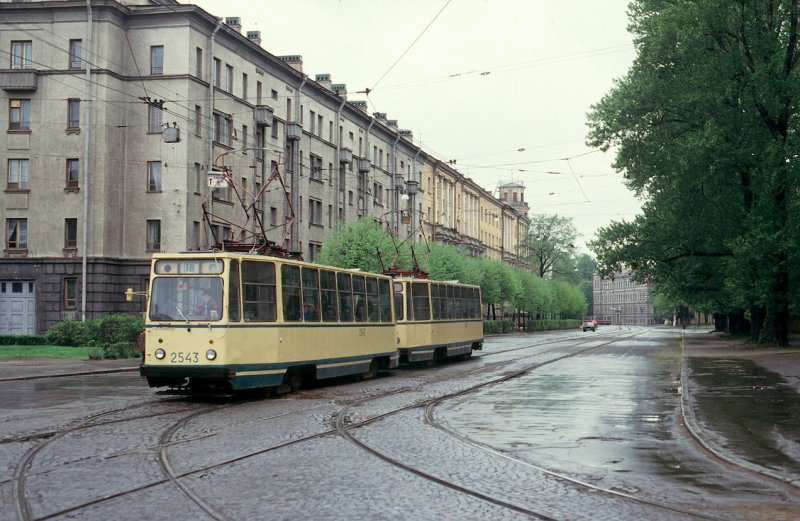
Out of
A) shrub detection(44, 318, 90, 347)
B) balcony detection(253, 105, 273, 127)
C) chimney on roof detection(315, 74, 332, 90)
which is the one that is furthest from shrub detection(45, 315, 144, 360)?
chimney on roof detection(315, 74, 332, 90)

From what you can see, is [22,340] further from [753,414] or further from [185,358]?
[753,414]

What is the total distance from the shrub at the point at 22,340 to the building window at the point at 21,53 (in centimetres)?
1368

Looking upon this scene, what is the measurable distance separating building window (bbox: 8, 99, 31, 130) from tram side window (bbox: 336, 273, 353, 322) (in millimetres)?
28218

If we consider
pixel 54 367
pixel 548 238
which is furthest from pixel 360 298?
pixel 548 238

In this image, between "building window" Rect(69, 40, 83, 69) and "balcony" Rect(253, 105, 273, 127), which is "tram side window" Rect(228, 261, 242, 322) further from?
"balcony" Rect(253, 105, 273, 127)

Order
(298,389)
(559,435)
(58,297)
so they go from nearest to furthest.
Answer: (559,435)
(298,389)
(58,297)

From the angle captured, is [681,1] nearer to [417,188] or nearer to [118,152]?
[118,152]

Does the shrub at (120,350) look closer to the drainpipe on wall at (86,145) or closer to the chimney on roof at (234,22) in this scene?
the drainpipe on wall at (86,145)

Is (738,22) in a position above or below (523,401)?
above

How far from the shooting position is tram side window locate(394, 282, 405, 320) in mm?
28094

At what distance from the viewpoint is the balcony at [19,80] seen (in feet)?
144

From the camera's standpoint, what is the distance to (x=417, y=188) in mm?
79125

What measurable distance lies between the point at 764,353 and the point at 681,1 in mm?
15001

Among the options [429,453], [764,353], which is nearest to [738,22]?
[764,353]
